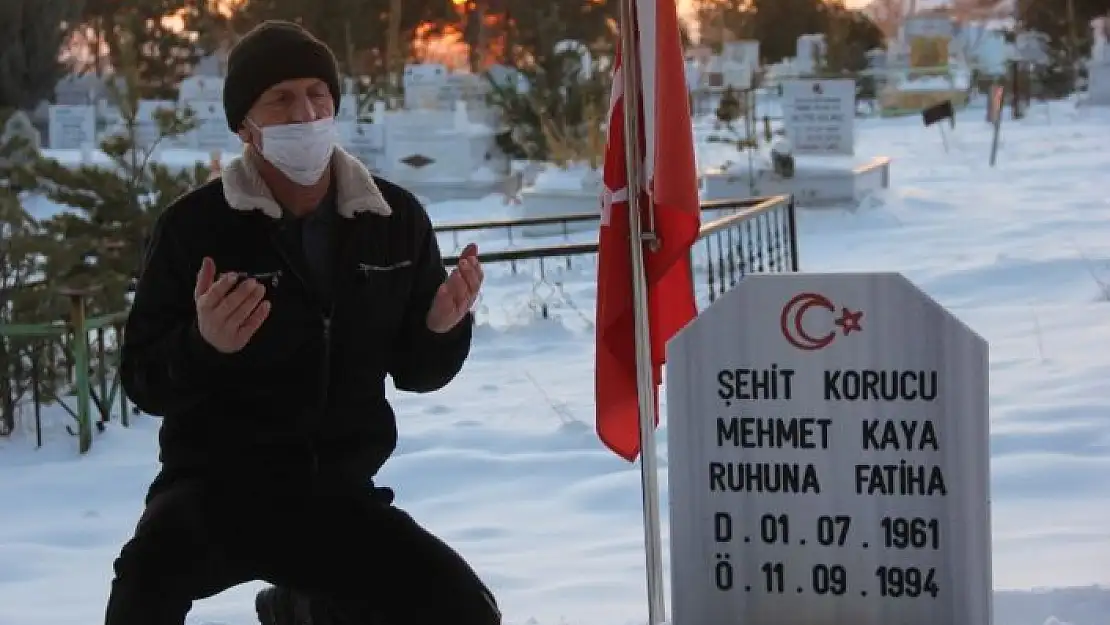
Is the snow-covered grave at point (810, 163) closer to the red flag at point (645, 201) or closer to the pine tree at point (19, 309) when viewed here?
the pine tree at point (19, 309)

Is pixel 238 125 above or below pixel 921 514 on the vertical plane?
above

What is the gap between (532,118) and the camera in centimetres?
1803

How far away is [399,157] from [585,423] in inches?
461

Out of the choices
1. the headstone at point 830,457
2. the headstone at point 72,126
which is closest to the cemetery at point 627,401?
the headstone at point 830,457

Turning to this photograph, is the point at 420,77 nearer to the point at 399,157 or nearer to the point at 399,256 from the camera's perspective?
the point at 399,157

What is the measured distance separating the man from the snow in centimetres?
103

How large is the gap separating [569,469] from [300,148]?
297cm

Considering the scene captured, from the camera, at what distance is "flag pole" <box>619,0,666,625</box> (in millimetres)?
3340

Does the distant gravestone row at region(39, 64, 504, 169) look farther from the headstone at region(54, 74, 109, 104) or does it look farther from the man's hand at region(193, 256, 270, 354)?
the man's hand at region(193, 256, 270, 354)

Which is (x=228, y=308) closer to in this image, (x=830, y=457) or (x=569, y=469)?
(x=830, y=457)

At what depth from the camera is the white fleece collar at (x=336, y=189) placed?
2.96 meters

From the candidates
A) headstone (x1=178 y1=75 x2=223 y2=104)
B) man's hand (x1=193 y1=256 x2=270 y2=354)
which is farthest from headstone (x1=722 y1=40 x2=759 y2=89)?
man's hand (x1=193 y1=256 x2=270 y2=354)

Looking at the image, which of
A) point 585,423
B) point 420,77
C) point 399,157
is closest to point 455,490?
point 585,423

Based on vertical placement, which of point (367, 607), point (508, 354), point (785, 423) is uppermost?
point (785, 423)
